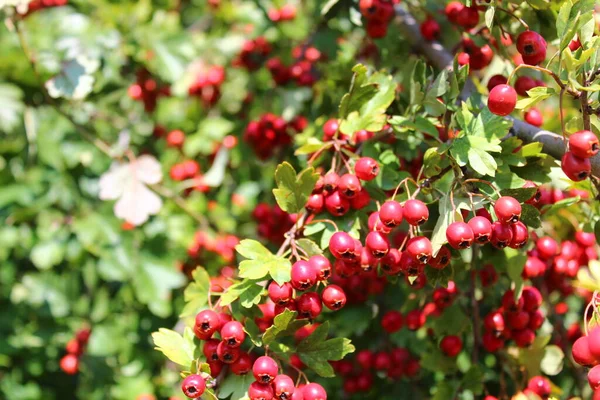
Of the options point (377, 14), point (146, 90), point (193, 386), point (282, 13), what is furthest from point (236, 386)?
point (282, 13)

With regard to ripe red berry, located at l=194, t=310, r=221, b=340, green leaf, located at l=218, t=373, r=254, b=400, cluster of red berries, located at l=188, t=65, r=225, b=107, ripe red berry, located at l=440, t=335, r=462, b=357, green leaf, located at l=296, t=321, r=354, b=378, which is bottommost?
ripe red berry, located at l=440, t=335, r=462, b=357

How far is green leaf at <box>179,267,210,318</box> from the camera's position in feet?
5.03

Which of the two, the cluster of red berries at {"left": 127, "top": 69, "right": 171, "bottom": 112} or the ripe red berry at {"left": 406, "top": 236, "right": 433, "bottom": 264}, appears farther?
the cluster of red berries at {"left": 127, "top": 69, "right": 171, "bottom": 112}

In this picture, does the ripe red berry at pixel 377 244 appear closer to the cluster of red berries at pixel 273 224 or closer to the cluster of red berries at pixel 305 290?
the cluster of red berries at pixel 305 290

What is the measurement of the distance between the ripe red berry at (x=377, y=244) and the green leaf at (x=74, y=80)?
54.2 inches

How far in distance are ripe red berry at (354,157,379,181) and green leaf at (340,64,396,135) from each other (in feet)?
0.38

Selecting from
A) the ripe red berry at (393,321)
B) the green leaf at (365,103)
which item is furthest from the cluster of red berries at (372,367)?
the green leaf at (365,103)

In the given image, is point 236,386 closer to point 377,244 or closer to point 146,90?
point 377,244

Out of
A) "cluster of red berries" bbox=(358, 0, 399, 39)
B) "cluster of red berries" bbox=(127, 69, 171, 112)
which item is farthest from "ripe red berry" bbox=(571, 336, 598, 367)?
"cluster of red berries" bbox=(127, 69, 171, 112)

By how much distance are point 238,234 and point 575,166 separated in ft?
5.97

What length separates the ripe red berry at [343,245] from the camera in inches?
53.7

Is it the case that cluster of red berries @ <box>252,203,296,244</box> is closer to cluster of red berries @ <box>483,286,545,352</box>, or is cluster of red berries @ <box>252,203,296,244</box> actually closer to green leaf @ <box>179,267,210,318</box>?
green leaf @ <box>179,267,210,318</box>

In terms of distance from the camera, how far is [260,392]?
131 cm

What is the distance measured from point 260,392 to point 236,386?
5.2 inches
